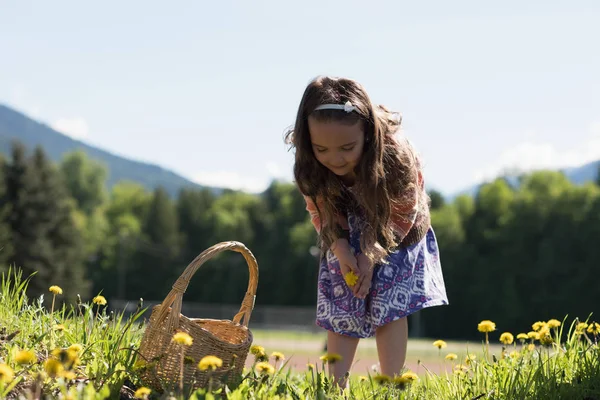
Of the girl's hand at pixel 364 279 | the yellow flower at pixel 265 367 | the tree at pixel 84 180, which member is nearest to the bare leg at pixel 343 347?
the girl's hand at pixel 364 279

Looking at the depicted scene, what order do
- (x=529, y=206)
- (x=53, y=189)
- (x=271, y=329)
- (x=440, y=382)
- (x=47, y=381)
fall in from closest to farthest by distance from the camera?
(x=47, y=381), (x=440, y=382), (x=53, y=189), (x=271, y=329), (x=529, y=206)

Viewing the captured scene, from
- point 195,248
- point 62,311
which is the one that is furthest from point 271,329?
point 62,311

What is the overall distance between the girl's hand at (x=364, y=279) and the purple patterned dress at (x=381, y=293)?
0.39 feet

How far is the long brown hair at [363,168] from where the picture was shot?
10.4 ft

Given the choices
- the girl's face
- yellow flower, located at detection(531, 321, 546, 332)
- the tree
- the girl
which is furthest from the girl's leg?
the tree

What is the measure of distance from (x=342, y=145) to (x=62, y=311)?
61.9 inches

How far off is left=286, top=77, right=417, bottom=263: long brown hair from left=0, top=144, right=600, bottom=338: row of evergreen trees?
24985 mm

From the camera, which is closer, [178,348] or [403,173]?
[178,348]

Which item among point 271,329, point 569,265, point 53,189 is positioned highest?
point 53,189

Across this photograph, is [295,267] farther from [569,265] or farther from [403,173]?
[403,173]

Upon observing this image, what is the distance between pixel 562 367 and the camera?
3.01 meters

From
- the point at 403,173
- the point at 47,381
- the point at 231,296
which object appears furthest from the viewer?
the point at 231,296

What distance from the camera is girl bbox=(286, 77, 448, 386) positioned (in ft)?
10.3

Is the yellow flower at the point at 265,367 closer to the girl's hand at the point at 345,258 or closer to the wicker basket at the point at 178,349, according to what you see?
the wicker basket at the point at 178,349
